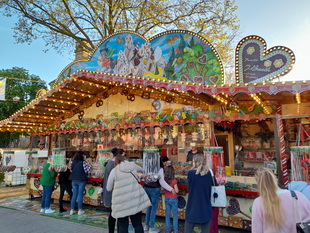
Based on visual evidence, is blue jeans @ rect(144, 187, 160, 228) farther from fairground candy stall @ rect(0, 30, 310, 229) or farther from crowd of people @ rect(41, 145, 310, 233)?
fairground candy stall @ rect(0, 30, 310, 229)

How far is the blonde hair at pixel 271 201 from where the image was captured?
2.24 meters

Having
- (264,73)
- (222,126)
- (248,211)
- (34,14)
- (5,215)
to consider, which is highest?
(34,14)

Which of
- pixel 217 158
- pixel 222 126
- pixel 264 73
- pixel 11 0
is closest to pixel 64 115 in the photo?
pixel 222 126

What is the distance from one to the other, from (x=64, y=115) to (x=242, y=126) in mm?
7761

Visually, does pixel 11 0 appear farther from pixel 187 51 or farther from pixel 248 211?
pixel 248 211

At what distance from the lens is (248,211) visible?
5.27 m

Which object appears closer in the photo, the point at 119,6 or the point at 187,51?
the point at 187,51

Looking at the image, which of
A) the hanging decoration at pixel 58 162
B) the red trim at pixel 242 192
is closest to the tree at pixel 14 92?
the hanging decoration at pixel 58 162

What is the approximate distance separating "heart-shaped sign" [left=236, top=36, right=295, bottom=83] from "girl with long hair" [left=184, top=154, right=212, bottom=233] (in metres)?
4.22

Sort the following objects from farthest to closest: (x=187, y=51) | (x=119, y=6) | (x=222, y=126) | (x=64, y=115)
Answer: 1. (x=119, y=6)
2. (x=64, y=115)
3. (x=222, y=126)
4. (x=187, y=51)

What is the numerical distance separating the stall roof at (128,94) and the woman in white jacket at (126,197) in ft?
7.75

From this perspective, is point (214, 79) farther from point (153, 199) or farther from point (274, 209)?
point (274, 209)

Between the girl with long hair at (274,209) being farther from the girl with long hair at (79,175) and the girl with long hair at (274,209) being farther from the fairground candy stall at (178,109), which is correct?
the girl with long hair at (79,175)

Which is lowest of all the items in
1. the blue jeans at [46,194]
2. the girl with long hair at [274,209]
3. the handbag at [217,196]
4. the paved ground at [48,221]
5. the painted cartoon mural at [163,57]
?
the paved ground at [48,221]
